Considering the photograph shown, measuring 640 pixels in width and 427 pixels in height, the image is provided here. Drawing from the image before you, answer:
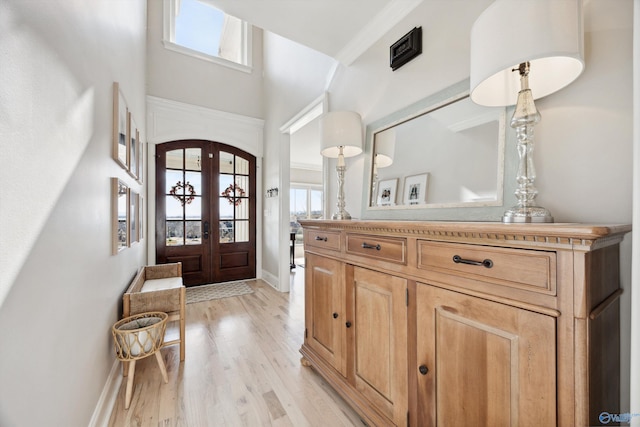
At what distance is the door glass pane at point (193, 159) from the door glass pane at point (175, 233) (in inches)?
36.0

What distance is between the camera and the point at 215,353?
2115 millimetres

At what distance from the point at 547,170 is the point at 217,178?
13.9ft

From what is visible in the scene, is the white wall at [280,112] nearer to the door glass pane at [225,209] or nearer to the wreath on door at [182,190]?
the door glass pane at [225,209]

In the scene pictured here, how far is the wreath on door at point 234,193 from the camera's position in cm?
440

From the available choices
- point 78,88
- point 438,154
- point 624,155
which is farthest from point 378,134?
point 78,88

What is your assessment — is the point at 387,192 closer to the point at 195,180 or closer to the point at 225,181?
the point at 225,181

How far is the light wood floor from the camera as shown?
144 centimetres

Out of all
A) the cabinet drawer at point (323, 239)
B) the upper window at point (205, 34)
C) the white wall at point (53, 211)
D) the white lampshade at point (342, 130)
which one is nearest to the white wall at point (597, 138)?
the white lampshade at point (342, 130)

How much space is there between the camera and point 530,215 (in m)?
0.94

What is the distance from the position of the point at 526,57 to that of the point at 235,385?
227cm

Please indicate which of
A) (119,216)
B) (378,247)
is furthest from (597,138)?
(119,216)

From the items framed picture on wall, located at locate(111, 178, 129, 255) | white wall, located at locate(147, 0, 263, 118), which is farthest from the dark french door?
framed picture on wall, located at locate(111, 178, 129, 255)

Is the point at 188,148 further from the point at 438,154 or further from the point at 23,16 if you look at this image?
the point at 438,154

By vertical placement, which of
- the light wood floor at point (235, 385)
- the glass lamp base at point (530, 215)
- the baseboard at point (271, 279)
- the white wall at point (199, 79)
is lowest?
the light wood floor at point (235, 385)
